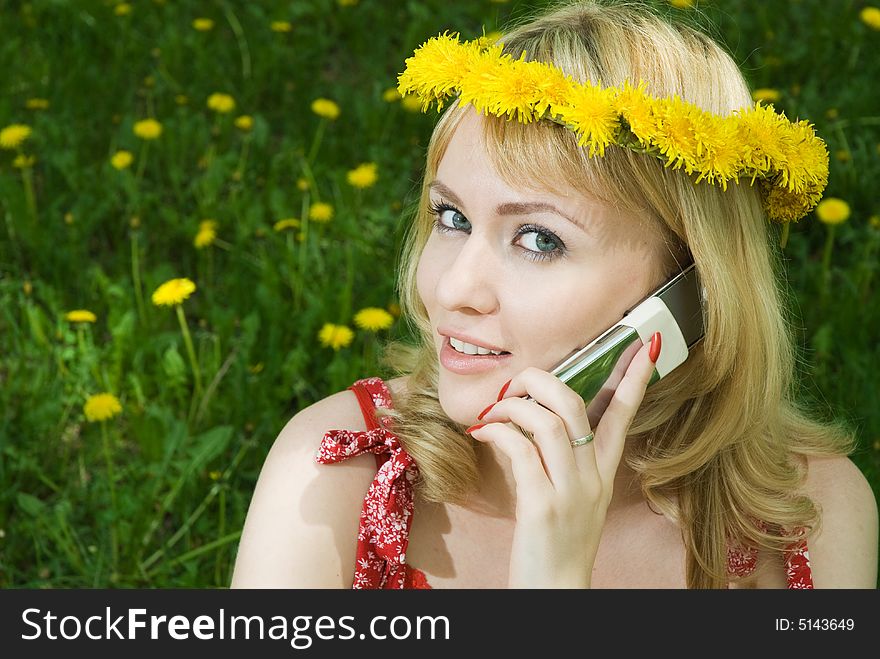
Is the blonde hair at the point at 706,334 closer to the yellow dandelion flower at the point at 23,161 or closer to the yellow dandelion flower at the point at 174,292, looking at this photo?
the yellow dandelion flower at the point at 174,292

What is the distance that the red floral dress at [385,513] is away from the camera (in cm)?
209

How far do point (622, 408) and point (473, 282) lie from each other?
0.32 m

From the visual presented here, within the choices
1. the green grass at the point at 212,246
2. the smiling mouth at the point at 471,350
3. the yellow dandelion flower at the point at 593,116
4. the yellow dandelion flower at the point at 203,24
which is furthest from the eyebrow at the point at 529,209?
the yellow dandelion flower at the point at 203,24

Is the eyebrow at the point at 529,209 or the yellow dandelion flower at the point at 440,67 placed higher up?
the yellow dandelion flower at the point at 440,67

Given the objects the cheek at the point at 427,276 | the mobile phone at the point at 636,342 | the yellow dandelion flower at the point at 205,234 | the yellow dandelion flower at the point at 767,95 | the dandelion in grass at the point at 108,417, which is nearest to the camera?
the mobile phone at the point at 636,342

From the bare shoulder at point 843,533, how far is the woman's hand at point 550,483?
2.01 feet

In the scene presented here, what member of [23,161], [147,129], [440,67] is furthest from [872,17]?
[23,161]

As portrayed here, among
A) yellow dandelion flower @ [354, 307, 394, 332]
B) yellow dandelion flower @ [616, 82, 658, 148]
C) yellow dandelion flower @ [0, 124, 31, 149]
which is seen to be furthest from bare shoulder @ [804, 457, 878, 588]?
yellow dandelion flower @ [0, 124, 31, 149]

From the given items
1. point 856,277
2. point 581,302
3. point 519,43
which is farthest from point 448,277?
point 856,277

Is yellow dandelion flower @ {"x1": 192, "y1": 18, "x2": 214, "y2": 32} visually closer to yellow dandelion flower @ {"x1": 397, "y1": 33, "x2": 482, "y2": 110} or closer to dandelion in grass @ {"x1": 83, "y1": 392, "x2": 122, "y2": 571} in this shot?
dandelion in grass @ {"x1": 83, "y1": 392, "x2": 122, "y2": 571}

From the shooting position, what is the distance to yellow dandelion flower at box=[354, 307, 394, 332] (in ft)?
10.1

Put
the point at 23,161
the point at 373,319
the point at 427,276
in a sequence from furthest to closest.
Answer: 1. the point at 23,161
2. the point at 373,319
3. the point at 427,276

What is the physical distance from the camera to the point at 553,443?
177cm

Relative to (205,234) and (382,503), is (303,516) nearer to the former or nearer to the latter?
(382,503)
